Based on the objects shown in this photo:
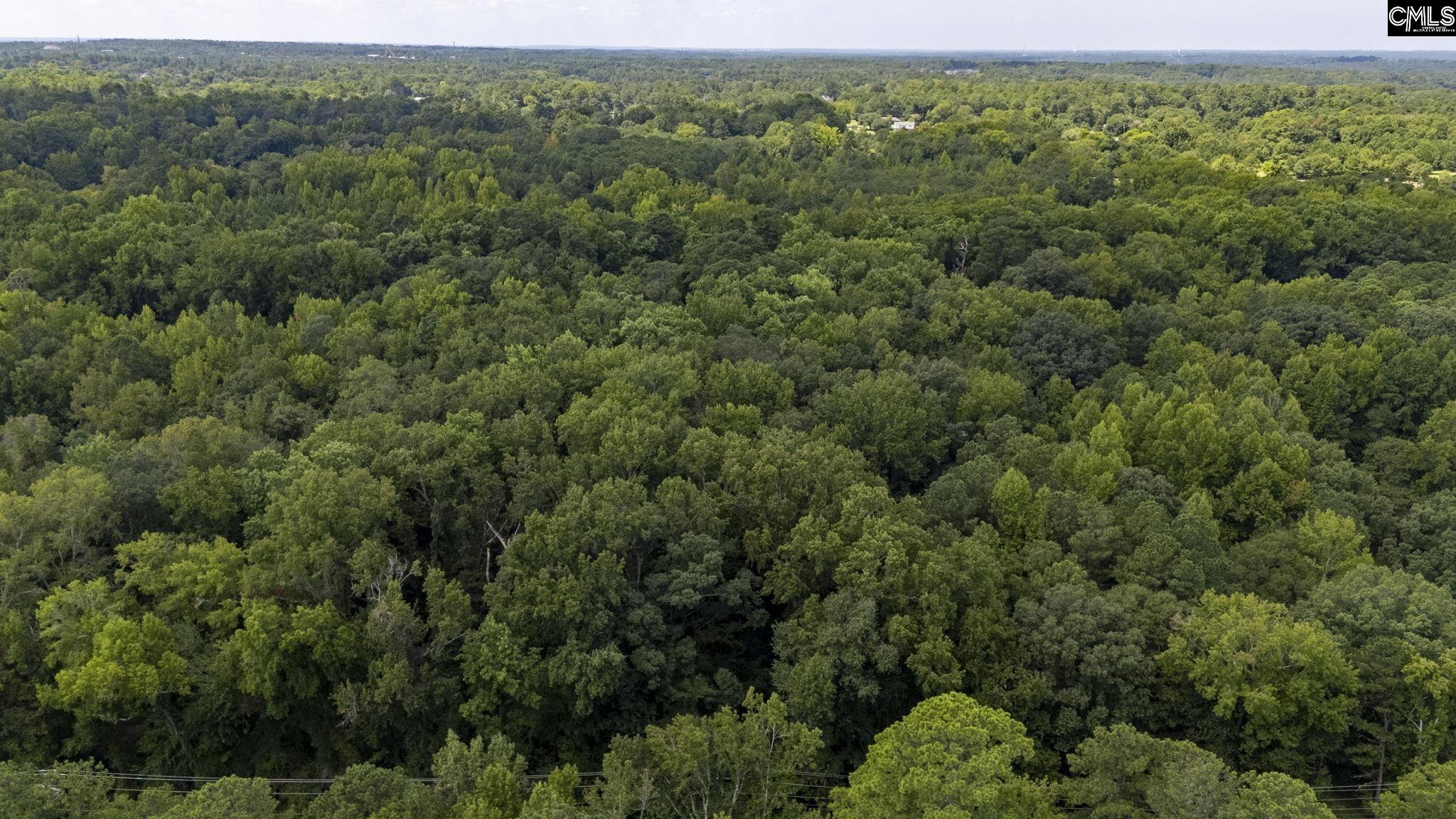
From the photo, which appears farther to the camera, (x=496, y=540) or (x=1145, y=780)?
(x=496, y=540)

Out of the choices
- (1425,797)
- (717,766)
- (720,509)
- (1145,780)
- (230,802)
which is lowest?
(717,766)

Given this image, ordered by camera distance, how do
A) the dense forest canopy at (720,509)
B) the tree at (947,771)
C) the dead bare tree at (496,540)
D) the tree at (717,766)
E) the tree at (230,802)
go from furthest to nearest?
the dead bare tree at (496,540)
the dense forest canopy at (720,509)
the tree at (717,766)
the tree at (947,771)
the tree at (230,802)

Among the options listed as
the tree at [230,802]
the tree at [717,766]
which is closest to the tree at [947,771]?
the tree at [717,766]

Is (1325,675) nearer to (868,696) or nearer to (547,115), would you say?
(868,696)

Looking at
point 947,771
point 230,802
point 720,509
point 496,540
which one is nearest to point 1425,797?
point 947,771

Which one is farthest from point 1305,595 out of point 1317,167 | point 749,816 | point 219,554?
point 1317,167

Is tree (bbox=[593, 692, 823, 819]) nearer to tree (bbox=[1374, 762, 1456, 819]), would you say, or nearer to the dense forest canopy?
the dense forest canopy

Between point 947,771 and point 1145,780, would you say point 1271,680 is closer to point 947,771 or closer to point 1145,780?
point 1145,780

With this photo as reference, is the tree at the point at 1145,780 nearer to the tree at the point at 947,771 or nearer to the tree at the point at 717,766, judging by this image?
the tree at the point at 947,771

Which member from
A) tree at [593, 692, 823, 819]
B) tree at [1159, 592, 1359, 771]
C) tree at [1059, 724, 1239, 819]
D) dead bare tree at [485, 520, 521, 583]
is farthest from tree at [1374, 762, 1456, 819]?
dead bare tree at [485, 520, 521, 583]
